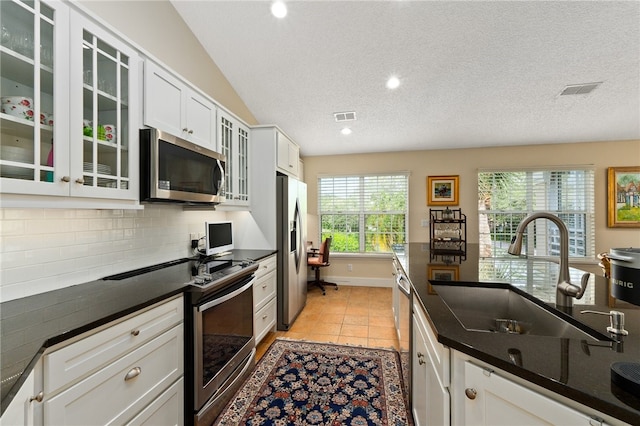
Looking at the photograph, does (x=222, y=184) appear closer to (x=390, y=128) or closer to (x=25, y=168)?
(x=25, y=168)

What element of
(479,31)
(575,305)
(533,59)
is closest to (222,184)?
(575,305)

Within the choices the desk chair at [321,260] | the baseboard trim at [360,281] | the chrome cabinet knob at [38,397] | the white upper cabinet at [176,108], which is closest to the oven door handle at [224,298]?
the chrome cabinet knob at [38,397]

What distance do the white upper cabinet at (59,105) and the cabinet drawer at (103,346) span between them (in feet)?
2.10

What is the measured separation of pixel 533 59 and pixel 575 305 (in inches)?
106

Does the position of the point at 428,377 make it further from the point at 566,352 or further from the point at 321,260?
the point at 321,260

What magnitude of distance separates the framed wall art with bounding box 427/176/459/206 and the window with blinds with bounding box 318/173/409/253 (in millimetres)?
412

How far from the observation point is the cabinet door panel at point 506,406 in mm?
648

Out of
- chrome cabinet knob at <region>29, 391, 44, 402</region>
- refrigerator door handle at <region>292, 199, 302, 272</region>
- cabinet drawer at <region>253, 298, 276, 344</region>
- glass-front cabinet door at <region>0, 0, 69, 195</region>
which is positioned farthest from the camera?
refrigerator door handle at <region>292, 199, 302, 272</region>

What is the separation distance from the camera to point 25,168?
1090 millimetres

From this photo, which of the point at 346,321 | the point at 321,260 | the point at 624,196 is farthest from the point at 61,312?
the point at 624,196

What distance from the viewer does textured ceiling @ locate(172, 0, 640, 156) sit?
7.50 ft

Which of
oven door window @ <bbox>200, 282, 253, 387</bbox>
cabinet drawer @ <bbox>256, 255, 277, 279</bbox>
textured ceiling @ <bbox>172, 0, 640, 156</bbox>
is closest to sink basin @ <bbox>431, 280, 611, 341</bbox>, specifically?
oven door window @ <bbox>200, 282, 253, 387</bbox>

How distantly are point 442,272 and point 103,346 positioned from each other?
195cm

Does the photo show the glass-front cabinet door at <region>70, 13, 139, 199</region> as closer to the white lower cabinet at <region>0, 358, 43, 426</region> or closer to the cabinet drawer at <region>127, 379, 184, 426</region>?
the white lower cabinet at <region>0, 358, 43, 426</region>
